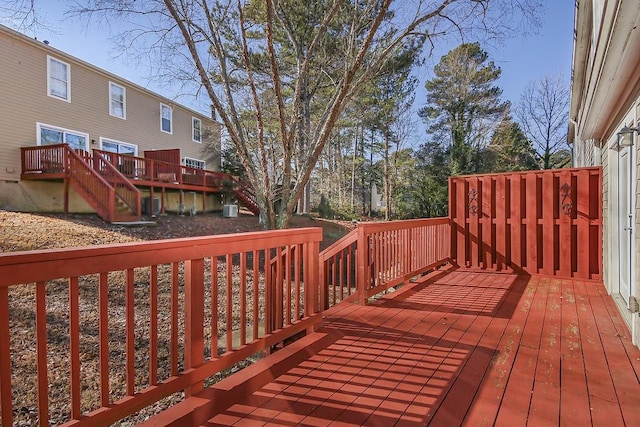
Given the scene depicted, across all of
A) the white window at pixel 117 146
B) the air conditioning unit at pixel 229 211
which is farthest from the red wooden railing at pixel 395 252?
the white window at pixel 117 146

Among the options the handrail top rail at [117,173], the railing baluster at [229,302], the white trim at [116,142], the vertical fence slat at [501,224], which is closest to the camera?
the railing baluster at [229,302]

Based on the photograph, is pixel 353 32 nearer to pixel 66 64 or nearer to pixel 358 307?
pixel 358 307

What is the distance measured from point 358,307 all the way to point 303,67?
4208 mm

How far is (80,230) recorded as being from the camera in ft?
26.7

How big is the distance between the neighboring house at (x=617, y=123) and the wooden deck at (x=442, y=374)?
21.3 inches

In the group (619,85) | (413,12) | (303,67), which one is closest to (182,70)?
(303,67)

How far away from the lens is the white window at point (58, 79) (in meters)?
10.5

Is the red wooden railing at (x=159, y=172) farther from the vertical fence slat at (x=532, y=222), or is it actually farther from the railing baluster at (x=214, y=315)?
the vertical fence slat at (x=532, y=222)


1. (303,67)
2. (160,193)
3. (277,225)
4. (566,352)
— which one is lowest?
(566,352)

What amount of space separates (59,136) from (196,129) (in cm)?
655

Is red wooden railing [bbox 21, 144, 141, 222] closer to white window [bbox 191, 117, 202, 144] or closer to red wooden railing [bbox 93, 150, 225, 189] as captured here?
red wooden railing [bbox 93, 150, 225, 189]

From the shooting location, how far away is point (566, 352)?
2754 mm

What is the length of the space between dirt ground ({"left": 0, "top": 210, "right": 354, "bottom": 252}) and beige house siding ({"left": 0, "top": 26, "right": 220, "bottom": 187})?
2405 millimetres

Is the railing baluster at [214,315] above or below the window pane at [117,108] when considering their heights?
below
